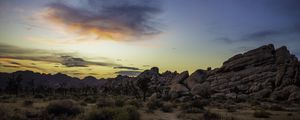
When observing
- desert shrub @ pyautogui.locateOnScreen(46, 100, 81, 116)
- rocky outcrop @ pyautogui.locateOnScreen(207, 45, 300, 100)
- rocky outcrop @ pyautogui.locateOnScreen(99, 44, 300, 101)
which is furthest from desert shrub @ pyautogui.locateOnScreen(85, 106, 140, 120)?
rocky outcrop @ pyautogui.locateOnScreen(207, 45, 300, 100)

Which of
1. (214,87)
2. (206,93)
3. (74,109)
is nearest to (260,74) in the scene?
(214,87)

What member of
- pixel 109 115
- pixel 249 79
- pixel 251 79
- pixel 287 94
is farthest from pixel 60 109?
pixel 249 79

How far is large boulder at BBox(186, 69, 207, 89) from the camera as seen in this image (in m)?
99.0

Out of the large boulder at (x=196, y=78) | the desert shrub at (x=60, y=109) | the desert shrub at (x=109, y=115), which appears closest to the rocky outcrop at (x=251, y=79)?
the large boulder at (x=196, y=78)

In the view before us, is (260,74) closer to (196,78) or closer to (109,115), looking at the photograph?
(196,78)

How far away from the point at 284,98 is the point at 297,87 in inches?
193

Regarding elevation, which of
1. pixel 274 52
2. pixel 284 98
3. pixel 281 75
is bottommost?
pixel 284 98

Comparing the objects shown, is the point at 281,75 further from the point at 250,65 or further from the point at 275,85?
the point at 250,65

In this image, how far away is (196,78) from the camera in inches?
3957

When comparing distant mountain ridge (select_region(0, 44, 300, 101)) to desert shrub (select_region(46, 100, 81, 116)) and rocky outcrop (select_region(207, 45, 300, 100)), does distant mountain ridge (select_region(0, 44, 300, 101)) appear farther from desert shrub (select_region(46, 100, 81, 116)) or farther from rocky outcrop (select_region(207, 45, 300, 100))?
desert shrub (select_region(46, 100, 81, 116))

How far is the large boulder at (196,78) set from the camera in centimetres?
9904

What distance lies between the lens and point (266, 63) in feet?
282

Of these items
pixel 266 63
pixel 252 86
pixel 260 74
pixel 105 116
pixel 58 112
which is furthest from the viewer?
pixel 266 63

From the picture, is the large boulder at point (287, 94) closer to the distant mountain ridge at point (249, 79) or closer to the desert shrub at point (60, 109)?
the distant mountain ridge at point (249, 79)
